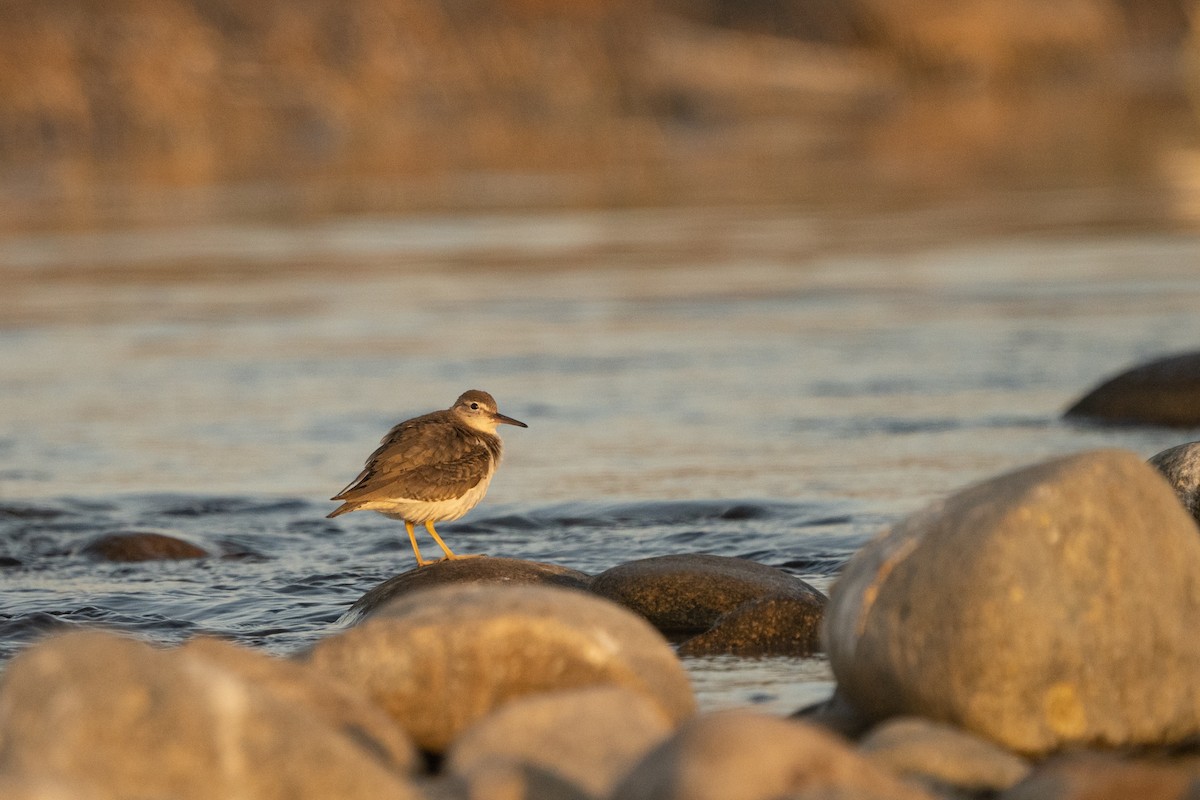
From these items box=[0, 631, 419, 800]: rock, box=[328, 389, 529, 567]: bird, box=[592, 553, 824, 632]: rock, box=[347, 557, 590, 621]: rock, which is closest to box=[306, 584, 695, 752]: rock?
box=[0, 631, 419, 800]: rock

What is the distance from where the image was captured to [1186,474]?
7.76 m

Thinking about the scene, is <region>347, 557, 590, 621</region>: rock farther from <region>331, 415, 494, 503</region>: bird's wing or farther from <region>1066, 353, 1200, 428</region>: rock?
<region>1066, 353, 1200, 428</region>: rock

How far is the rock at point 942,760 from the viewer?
527cm

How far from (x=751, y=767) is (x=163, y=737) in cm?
140

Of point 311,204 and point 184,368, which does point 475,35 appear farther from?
point 184,368

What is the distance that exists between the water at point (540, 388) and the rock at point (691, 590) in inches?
19.2

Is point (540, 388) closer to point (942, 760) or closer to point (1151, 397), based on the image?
point (1151, 397)

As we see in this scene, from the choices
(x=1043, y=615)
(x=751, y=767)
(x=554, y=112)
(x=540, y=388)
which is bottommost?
(x=751, y=767)

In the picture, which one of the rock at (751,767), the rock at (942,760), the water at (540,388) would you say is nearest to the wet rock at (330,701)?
the rock at (751,767)

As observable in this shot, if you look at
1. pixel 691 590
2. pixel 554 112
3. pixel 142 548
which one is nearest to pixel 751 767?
pixel 691 590

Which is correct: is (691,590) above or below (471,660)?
below

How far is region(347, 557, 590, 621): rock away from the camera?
774cm

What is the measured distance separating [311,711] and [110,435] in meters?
7.05

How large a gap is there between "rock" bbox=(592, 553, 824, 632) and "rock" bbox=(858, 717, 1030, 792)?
1.99 meters
